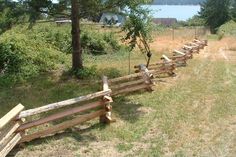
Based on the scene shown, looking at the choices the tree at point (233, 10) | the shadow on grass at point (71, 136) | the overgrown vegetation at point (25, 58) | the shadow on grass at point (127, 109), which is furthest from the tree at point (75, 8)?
the tree at point (233, 10)

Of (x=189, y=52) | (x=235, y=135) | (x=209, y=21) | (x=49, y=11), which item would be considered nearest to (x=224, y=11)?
(x=209, y=21)

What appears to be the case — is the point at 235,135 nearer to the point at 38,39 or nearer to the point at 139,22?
the point at 139,22

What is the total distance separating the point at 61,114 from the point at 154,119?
310 centimetres

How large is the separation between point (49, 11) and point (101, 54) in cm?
Result: 1069

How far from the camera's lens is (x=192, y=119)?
1264 cm

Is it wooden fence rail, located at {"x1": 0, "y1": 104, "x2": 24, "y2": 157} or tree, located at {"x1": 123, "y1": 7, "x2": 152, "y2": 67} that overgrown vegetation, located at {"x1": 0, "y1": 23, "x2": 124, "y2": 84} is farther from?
wooden fence rail, located at {"x1": 0, "y1": 104, "x2": 24, "y2": 157}

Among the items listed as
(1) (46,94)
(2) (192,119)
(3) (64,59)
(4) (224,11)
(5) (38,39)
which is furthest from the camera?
(4) (224,11)

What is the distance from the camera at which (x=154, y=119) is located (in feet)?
41.4

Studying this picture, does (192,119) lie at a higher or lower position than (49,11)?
lower

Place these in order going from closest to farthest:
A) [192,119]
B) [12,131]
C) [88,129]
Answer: [12,131]
[88,129]
[192,119]

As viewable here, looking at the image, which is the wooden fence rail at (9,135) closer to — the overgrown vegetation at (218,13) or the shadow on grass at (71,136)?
the shadow on grass at (71,136)

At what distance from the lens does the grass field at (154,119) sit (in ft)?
33.3

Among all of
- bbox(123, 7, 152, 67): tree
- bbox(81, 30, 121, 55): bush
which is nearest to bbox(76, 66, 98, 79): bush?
bbox(123, 7, 152, 67): tree

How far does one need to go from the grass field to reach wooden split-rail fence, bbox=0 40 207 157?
0.88 feet
